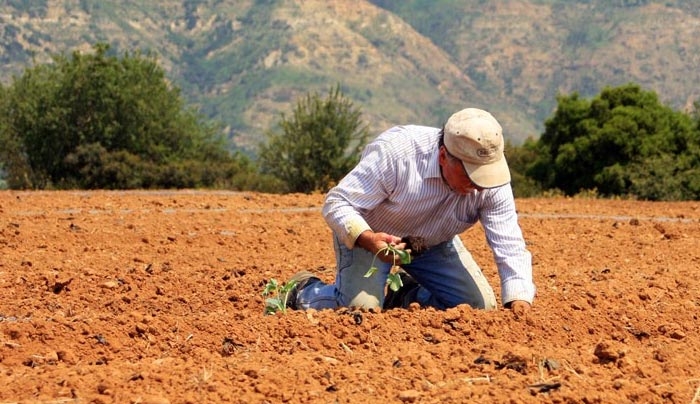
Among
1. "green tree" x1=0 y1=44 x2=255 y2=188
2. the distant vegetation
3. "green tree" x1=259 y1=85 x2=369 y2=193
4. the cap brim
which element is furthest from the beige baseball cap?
"green tree" x1=0 y1=44 x2=255 y2=188

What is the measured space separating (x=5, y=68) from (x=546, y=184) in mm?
160472

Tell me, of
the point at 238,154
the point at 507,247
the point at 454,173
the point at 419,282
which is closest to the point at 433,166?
the point at 454,173

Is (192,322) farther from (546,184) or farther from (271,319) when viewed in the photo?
(546,184)

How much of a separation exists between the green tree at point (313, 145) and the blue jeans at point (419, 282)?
22019 millimetres

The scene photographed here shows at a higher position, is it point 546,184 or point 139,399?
point 139,399

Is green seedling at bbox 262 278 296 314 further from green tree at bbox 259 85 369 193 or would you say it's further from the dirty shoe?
green tree at bbox 259 85 369 193

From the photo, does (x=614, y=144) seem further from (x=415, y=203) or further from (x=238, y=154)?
(x=415, y=203)

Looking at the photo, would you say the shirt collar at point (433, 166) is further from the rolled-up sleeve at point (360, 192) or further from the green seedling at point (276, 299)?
the green seedling at point (276, 299)

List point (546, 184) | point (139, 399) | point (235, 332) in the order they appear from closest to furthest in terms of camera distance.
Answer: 1. point (139, 399)
2. point (235, 332)
3. point (546, 184)

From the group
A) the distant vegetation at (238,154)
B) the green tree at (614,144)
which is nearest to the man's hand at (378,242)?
the distant vegetation at (238,154)

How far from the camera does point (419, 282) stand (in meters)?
7.02

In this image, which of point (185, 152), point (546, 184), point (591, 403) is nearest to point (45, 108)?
point (185, 152)

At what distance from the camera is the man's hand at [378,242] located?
6.10m

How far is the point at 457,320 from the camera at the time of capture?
6.08 meters
